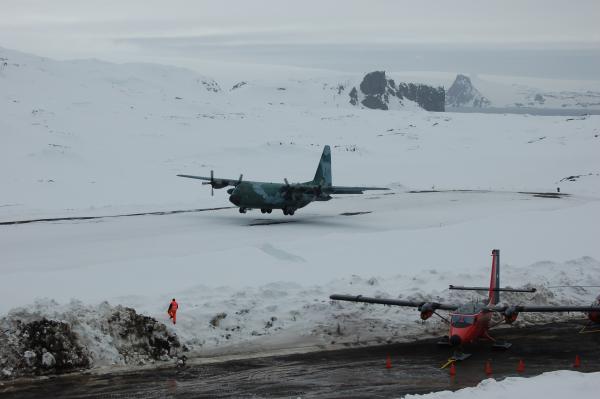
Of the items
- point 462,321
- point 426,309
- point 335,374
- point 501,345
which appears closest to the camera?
point 335,374

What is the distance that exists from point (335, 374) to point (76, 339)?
26.8ft

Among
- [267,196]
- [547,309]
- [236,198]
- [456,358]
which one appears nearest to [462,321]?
[456,358]

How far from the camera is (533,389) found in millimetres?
18781

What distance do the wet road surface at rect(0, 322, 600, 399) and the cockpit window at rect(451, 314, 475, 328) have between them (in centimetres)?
102

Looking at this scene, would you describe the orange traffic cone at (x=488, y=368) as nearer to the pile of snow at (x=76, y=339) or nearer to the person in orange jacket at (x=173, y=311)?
the pile of snow at (x=76, y=339)

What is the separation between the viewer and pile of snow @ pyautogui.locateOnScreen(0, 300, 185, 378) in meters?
20.5

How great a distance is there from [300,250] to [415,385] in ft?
57.8

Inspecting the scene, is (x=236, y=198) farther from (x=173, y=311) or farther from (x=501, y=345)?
(x=501, y=345)

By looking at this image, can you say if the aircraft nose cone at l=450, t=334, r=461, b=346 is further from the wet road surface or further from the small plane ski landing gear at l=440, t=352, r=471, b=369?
the wet road surface

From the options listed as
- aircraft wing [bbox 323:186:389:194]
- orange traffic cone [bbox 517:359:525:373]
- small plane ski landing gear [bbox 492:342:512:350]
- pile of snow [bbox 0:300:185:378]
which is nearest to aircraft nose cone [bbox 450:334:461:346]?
small plane ski landing gear [bbox 492:342:512:350]

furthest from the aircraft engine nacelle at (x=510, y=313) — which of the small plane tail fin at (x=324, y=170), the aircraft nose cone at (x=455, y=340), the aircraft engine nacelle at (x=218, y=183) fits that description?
the aircraft engine nacelle at (x=218, y=183)

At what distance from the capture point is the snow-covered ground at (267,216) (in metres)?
26.9

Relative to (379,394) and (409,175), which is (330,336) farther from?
(409,175)

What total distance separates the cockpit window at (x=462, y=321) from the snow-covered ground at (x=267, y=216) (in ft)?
8.37
